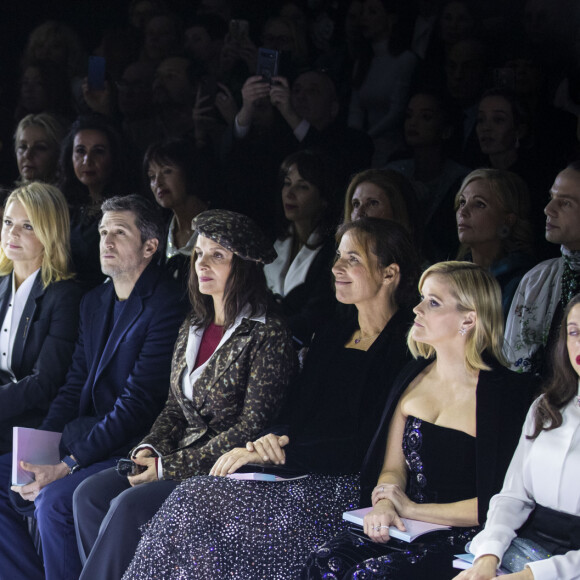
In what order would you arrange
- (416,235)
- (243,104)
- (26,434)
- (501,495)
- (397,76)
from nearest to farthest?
(501,495) < (26,434) < (416,235) < (397,76) < (243,104)

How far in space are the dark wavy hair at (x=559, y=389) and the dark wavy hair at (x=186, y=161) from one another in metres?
2.81

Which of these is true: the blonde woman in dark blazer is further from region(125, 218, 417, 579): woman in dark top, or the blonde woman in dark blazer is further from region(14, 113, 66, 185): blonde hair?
region(14, 113, 66, 185): blonde hair

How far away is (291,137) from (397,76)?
0.67 m

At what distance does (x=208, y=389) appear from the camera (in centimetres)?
329

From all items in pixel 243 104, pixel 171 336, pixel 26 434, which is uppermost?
pixel 243 104

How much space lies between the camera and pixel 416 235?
394cm

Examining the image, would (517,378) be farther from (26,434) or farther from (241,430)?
(26,434)

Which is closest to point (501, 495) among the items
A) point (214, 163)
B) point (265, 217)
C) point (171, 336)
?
point (171, 336)

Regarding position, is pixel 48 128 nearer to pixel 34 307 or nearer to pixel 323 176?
pixel 34 307

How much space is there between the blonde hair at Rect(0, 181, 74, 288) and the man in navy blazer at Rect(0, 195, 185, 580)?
0.93 feet

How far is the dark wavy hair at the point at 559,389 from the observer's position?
240 centimetres

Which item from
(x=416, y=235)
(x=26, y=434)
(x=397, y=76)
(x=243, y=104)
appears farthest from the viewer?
(x=243, y=104)

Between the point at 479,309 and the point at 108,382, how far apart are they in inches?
68.7

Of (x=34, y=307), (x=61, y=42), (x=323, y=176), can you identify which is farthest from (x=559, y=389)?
(x=61, y=42)
